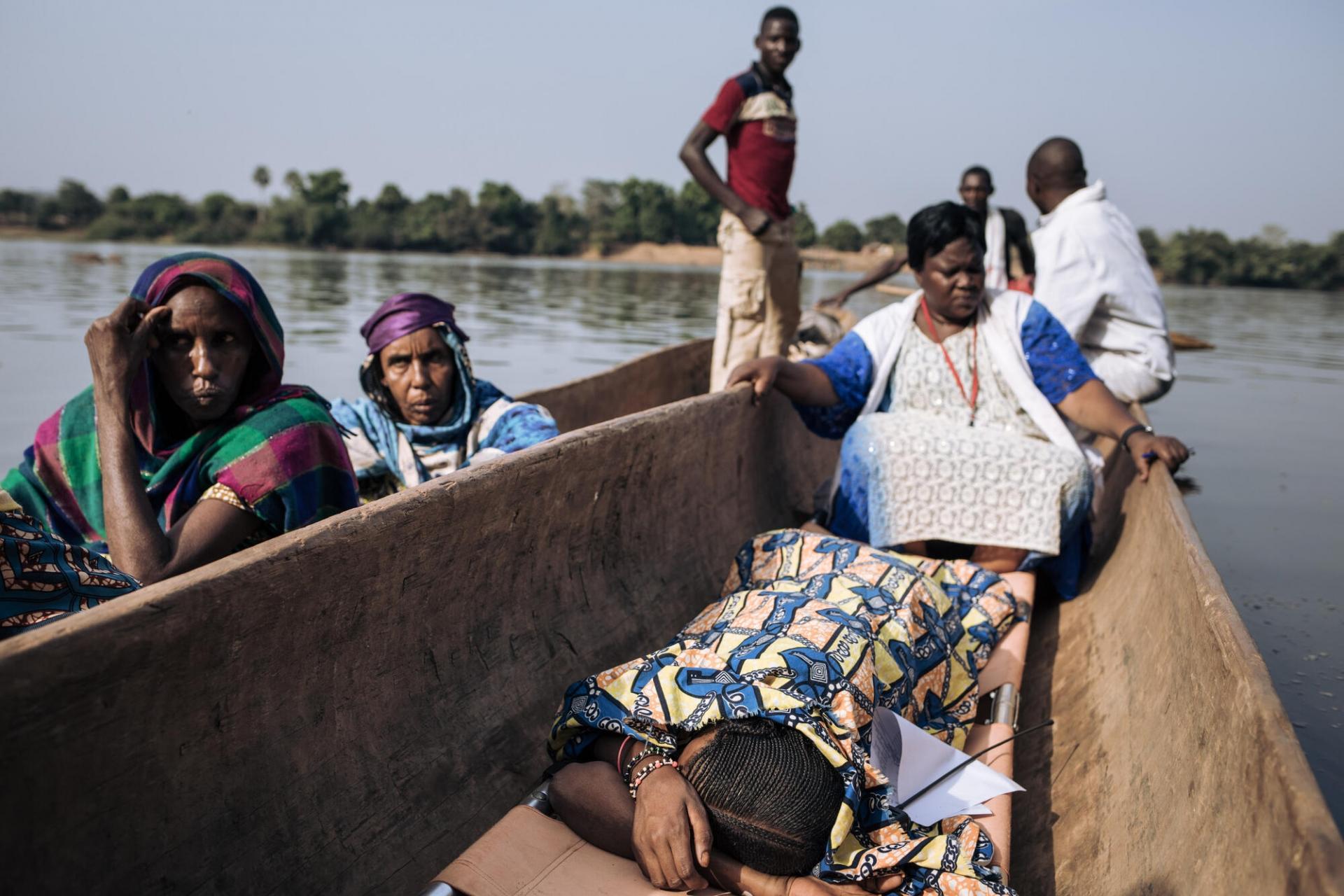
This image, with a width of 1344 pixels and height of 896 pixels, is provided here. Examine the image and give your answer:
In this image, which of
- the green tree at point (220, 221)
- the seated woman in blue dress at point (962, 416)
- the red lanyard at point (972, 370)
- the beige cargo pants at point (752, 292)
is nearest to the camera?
the seated woman in blue dress at point (962, 416)

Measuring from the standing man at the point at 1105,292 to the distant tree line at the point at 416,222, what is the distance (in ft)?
151

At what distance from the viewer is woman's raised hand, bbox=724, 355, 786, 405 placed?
327cm

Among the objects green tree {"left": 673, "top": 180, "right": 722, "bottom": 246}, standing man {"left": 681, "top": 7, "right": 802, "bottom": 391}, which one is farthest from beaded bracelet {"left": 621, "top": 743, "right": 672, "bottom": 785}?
green tree {"left": 673, "top": 180, "right": 722, "bottom": 246}

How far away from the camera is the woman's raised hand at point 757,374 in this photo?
3.27 meters

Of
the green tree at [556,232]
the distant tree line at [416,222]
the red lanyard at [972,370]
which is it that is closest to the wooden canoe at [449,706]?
the red lanyard at [972,370]

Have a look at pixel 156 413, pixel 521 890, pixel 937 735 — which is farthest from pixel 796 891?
pixel 156 413

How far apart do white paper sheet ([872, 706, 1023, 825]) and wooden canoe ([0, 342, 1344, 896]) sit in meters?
0.21

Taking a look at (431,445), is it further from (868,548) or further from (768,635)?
(768,635)

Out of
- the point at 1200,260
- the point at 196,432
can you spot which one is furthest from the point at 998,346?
the point at 1200,260

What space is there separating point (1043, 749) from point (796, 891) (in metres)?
1.09

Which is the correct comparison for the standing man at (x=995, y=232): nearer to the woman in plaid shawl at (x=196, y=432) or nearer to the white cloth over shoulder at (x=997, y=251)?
the white cloth over shoulder at (x=997, y=251)

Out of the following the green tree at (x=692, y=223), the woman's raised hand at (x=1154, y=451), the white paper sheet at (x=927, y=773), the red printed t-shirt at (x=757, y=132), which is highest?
the green tree at (x=692, y=223)

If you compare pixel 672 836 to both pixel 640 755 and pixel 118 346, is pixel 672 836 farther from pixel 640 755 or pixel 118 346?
pixel 118 346

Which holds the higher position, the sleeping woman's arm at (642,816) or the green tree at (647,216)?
the green tree at (647,216)
